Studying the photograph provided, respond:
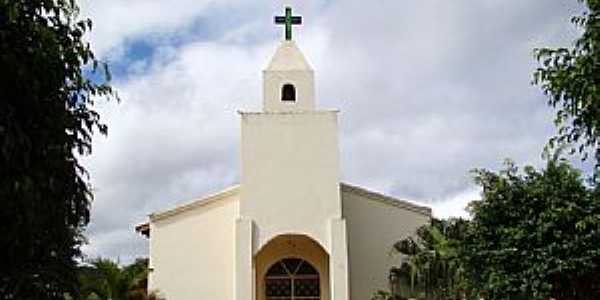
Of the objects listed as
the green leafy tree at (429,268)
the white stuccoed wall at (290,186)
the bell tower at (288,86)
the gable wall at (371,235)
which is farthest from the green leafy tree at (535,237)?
the bell tower at (288,86)

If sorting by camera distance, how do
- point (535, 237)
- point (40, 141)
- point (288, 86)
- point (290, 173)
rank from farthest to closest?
1. point (288, 86)
2. point (290, 173)
3. point (535, 237)
4. point (40, 141)

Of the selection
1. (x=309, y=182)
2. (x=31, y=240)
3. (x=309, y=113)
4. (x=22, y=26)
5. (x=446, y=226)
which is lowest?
(x=31, y=240)

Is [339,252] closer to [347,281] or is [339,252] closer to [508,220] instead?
[347,281]

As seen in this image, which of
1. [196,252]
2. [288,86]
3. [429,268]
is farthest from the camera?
[288,86]

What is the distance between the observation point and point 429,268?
24.9 meters

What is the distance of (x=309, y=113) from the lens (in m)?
27.9

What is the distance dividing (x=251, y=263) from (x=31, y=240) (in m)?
18.9

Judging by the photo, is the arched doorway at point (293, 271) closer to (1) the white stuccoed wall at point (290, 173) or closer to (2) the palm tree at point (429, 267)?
(1) the white stuccoed wall at point (290, 173)

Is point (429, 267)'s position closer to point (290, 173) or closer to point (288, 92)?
point (290, 173)

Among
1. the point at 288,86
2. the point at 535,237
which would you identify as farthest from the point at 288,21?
the point at 535,237

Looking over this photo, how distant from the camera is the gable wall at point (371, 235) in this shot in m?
28.4

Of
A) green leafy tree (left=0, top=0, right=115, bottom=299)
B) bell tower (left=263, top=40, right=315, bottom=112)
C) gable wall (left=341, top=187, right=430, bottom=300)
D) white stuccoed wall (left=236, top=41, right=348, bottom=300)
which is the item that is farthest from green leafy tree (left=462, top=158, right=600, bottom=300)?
green leafy tree (left=0, top=0, right=115, bottom=299)

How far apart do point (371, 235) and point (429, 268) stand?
4.23 meters

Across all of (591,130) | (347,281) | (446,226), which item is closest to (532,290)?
(446,226)
